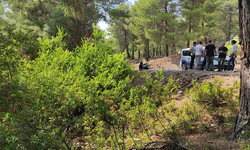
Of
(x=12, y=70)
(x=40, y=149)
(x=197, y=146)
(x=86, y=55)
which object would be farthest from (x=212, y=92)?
(x=12, y=70)

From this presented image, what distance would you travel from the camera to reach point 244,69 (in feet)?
9.11

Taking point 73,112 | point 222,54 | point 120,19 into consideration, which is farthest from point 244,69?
point 120,19

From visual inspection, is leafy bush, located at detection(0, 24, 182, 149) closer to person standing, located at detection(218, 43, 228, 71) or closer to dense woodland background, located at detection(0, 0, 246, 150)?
dense woodland background, located at detection(0, 0, 246, 150)

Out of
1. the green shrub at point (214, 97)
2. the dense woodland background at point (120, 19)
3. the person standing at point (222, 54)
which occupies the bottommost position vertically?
the green shrub at point (214, 97)

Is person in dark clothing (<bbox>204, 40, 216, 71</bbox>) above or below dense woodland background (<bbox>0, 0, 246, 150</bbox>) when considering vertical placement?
above

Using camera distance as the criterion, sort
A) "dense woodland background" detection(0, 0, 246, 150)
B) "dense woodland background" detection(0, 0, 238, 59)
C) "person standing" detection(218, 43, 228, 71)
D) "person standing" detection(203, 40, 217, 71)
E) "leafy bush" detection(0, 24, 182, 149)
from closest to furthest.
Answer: "leafy bush" detection(0, 24, 182, 149), "dense woodland background" detection(0, 0, 246, 150), "person standing" detection(203, 40, 217, 71), "person standing" detection(218, 43, 228, 71), "dense woodland background" detection(0, 0, 238, 59)

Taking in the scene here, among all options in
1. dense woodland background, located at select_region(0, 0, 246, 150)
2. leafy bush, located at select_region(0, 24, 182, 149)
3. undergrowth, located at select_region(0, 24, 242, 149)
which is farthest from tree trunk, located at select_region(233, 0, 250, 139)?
leafy bush, located at select_region(0, 24, 182, 149)

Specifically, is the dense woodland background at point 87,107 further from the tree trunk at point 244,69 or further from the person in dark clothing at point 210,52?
the person in dark clothing at point 210,52

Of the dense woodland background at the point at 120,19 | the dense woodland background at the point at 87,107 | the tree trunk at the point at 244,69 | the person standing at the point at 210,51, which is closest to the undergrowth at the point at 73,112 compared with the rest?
the dense woodland background at the point at 87,107

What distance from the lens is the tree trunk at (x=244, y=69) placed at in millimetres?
2652

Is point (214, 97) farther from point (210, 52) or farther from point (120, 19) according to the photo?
point (120, 19)

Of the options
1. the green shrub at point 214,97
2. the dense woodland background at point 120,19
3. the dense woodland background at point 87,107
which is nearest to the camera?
the dense woodland background at point 87,107

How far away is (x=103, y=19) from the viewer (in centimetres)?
1580

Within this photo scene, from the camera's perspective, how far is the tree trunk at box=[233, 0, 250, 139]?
2652 millimetres
